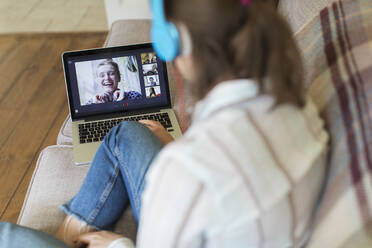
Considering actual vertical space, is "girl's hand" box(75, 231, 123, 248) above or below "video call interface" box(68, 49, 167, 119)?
below

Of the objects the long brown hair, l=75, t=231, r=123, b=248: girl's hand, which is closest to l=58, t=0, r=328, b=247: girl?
the long brown hair

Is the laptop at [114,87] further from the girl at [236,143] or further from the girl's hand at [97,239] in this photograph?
the girl at [236,143]

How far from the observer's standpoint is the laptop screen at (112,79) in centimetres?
140

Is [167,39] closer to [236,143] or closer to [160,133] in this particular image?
[236,143]

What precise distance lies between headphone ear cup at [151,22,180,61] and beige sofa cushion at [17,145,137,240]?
57cm

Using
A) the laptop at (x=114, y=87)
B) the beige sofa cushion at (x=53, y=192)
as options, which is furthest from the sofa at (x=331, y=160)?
the laptop at (x=114, y=87)

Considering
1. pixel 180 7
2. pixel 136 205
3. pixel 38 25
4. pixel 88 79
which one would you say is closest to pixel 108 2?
pixel 38 25

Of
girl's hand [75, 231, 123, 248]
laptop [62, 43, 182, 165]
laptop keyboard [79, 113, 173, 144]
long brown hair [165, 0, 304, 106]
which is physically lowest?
girl's hand [75, 231, 123, 248]

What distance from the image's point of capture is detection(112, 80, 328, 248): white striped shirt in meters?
0.60

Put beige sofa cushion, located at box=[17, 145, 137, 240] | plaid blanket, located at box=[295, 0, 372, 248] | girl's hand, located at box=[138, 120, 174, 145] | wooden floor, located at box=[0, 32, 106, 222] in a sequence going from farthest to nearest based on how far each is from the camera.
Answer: wooden floor, located at box=[0, 32, 106, 222], girl's hand, located at box=[138, 120, 174, 145], beige sofa cushion, located at box=[17, 145, 137, 240], plaid blanket, located at box=[295, 0, 372, 248]

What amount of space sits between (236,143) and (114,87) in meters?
0.88

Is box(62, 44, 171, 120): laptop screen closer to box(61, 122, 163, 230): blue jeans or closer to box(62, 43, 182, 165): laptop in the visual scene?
box(62, 43, 182, 165): laptop

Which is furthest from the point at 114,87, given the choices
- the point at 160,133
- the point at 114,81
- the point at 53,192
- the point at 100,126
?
the point at 53,192

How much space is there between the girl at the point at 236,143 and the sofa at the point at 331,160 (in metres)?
0.04
